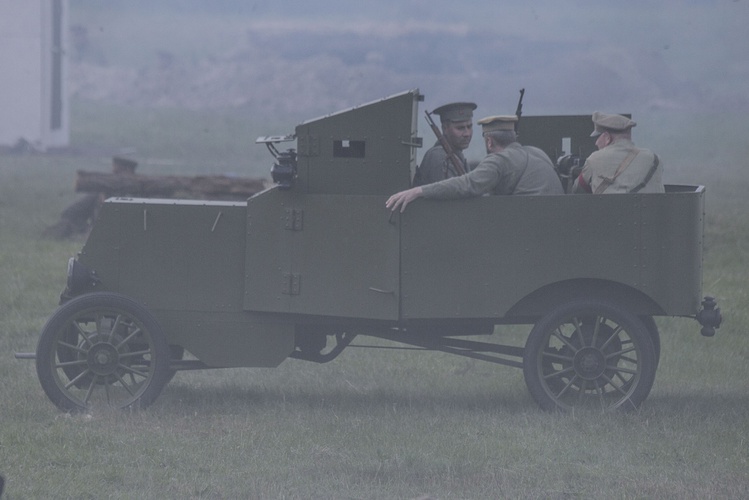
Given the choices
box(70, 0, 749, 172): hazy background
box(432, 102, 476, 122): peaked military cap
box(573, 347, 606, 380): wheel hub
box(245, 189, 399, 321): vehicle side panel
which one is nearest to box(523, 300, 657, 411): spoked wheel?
box(573, 347, 606, 380): wheel hub

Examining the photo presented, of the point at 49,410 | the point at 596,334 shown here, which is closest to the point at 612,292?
the point at 596,334

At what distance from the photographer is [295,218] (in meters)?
7.31

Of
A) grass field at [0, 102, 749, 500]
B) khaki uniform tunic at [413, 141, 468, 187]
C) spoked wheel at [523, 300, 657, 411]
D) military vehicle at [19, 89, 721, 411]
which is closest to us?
grass field at [0, 102, 749, 500]

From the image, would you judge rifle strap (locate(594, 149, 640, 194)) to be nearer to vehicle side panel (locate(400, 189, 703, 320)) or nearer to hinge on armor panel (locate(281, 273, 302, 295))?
vehicle side panel (locate(400, 189, 703, 320))

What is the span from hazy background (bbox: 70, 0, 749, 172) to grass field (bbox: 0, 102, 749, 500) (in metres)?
21.9

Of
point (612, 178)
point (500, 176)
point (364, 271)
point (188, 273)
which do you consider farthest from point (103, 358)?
point (612, 178)

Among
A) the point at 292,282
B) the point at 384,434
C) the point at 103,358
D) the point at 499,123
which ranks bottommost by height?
the point at 384,434

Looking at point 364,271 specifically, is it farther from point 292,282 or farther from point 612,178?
point 612,178

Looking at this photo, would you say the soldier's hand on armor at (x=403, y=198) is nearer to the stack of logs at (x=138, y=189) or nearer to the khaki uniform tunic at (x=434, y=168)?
the khaki uniform tunic at (x=434, y=168)

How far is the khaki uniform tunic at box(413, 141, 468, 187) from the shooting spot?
7.65 meters

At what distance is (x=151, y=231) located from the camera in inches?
294

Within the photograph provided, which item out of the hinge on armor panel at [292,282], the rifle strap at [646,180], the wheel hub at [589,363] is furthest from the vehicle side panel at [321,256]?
the rifle strap at [646,180]

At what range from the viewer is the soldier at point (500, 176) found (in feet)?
23.2

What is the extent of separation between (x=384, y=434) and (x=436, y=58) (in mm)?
41056
